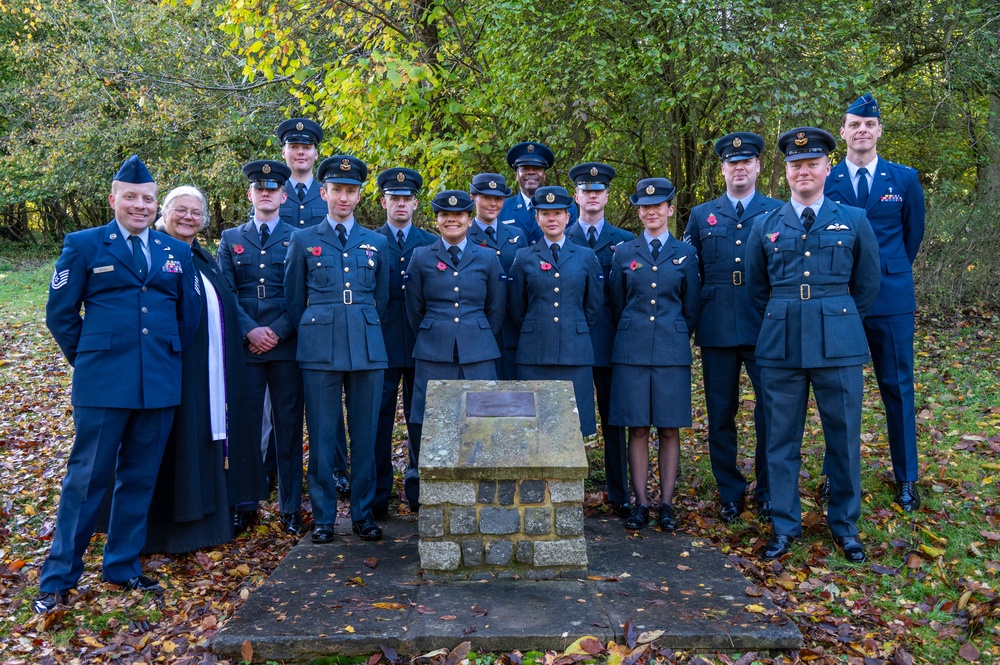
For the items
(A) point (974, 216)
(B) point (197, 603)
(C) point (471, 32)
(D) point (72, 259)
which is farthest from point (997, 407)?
(D) point (72, 259)

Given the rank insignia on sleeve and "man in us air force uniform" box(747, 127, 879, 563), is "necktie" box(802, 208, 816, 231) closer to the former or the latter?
"man in us air force uniform" box(747, 127, 879, 563)

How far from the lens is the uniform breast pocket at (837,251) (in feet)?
15.5

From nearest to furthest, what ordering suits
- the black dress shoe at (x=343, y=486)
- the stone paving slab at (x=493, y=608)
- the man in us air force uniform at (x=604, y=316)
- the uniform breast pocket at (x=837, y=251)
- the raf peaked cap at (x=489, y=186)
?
the stone paving slab at (x=493, y=608) < the uniform breast pocket at (x=837, y=251) < the man in us air force uniform at (x=604, y=316) < the raf peaked cap at (x=489, y=186) < the black dress shoe at (x=343, y=486)

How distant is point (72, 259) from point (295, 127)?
228 cm

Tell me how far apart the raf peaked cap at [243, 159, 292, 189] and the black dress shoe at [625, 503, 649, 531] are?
3282mm

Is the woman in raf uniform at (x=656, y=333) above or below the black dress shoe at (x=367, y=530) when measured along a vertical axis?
above

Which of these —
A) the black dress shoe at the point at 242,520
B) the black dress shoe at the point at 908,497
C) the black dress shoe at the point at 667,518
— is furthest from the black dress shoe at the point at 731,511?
the black dress shoe at the point at 242,520

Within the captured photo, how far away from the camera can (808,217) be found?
4824mm

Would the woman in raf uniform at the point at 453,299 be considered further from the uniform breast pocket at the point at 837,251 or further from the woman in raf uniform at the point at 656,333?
the uniform breast pocket at the point at 837,251

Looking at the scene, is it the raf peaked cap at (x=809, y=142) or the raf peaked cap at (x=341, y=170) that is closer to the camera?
the raf peaked cap at (x=809, y=142)

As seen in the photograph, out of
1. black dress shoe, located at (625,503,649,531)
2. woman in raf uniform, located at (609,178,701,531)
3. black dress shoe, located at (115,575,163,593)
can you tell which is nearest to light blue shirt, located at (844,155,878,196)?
woman in raf uniform, located at (609,178,701,531)

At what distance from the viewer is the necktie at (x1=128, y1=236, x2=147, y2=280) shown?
4.57 m

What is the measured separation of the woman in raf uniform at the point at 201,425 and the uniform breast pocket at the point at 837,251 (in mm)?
3632

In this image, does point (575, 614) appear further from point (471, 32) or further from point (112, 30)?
point (112, 30)
